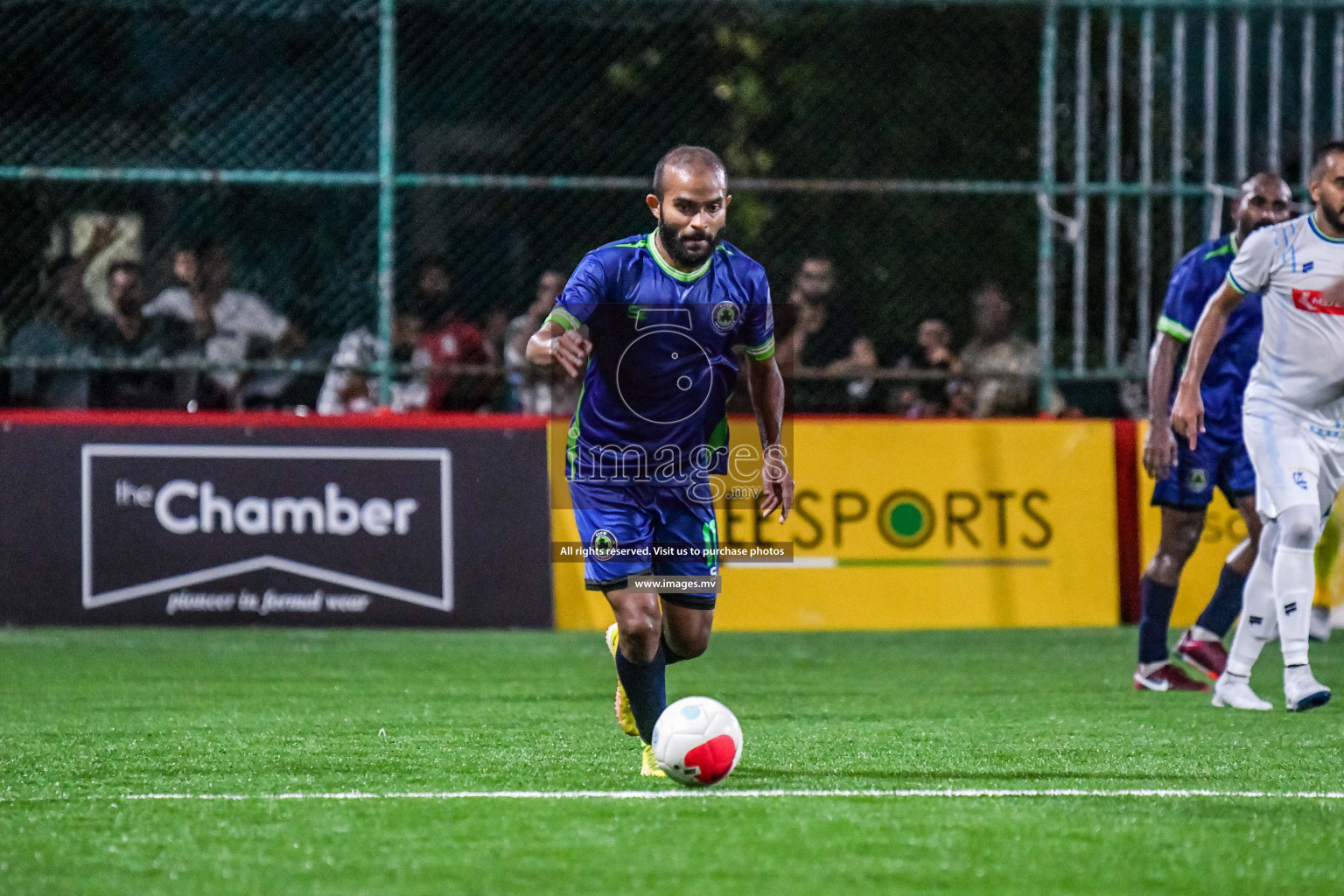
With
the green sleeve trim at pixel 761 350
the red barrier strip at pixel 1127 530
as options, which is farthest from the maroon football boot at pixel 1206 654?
the green sleeve trim at pixel 761 350

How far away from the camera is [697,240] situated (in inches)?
233

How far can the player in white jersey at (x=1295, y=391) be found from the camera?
7.50 meters

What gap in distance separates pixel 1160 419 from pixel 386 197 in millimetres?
5248

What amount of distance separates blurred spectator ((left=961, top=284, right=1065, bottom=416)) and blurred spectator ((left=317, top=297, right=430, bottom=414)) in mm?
3295

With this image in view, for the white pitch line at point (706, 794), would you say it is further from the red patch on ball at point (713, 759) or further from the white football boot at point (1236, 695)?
the white football boot at point (1236, 695)

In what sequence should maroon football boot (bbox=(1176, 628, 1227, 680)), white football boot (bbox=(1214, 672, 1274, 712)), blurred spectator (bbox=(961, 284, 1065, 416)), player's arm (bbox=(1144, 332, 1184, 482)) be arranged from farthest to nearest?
blurred spectator (bbox=(961, 284, 1065, 416)) → maroon football boot (bbox=(1176, 628, 1227, 680)) → player's arm (bbox=(1144, 332, 1184, 482)) → white football boot (bbox=(1214, 672, 1274, 712))

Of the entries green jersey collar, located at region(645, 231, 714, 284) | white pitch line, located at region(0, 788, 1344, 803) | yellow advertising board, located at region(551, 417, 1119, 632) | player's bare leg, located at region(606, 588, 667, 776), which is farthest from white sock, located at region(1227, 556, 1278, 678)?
yellow advertising board, located at region(551, 417, 1119, 632)

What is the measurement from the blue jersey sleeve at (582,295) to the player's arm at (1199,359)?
108 inches

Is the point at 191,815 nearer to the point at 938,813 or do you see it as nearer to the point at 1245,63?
the point at 938,813

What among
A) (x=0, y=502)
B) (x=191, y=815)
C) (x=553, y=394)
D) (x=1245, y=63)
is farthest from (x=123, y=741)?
(x=1245, y=63)

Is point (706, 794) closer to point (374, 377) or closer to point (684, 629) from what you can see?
point (684, 629)

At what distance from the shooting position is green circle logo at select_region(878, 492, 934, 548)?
11.6m

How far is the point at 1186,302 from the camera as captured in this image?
333 inches

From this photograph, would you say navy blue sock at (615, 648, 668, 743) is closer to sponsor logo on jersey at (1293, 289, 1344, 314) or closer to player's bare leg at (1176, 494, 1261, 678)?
sponsor logo on jersey at (1293, 289, 1344, 314)
